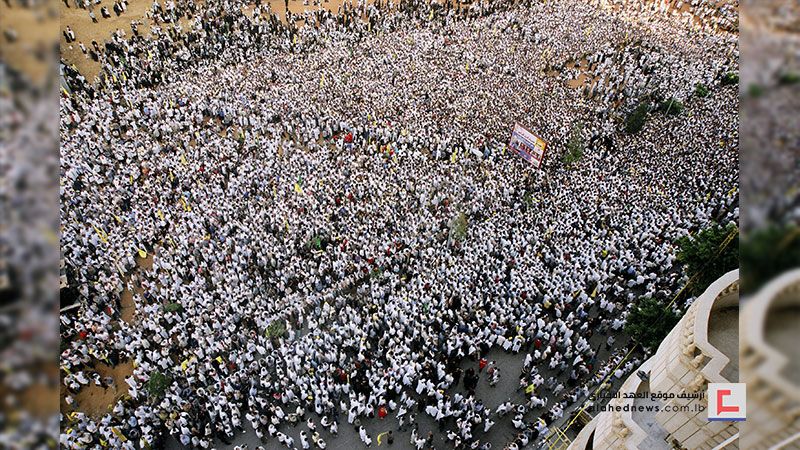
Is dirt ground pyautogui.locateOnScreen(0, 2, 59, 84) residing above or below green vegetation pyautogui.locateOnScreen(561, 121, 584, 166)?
below

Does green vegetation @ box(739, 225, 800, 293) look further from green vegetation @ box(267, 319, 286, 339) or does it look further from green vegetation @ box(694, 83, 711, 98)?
green vegetation @ box(694, 83, 711, 98)

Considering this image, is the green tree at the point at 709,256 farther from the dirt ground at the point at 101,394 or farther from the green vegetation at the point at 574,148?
the dirt ground at the point at 101,394

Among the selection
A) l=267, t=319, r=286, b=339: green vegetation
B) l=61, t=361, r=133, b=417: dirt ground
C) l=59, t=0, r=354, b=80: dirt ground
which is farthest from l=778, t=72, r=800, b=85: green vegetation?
l=59, t=0, r=354, b=80: dirt ground

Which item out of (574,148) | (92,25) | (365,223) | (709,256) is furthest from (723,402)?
(92,25)

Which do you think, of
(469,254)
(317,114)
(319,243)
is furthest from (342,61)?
(469,254)

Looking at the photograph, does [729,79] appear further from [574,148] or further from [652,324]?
[652,324]

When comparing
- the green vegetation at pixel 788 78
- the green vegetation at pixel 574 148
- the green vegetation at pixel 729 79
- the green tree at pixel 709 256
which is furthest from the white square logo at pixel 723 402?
the green vegetation at pixel 729 79
